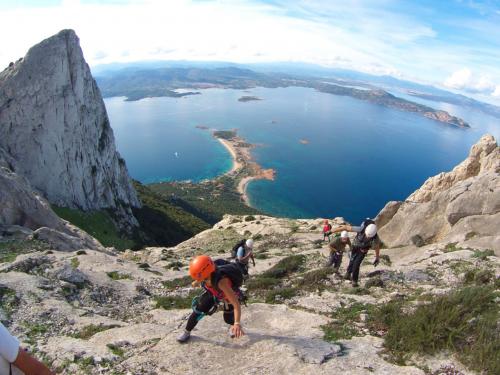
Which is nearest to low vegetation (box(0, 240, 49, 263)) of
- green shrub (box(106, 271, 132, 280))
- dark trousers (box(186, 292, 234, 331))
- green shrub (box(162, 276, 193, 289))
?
green shrub (box(106, 271, 132, 280))

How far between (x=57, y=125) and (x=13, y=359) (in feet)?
209

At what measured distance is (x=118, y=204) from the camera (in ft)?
242

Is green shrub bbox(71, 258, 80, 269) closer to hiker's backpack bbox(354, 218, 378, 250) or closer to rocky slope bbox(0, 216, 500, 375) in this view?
rocky slope bbox(0, 216, 500, 375)

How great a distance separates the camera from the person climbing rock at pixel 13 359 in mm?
4270

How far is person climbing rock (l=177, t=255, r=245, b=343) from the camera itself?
8156mm

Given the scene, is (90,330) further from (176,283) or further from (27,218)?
(27,218)

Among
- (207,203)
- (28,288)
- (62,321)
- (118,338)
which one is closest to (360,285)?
(118,338)

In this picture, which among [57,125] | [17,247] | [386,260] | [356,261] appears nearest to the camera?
[356,261]

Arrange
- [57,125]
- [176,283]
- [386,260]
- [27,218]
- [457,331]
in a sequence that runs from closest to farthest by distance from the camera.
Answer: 1. [457,331]
2. [176,283]
3. [386,260]
4. [27,218]
5. [57,125]

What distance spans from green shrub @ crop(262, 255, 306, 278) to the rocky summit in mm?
77

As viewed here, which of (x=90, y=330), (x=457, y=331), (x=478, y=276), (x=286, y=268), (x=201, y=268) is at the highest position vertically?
(x=201, y=268)

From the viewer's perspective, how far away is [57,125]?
59.2 meters

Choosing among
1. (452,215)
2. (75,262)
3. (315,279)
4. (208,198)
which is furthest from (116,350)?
(208,198)

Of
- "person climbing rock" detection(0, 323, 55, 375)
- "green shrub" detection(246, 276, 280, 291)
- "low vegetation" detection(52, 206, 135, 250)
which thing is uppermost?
"person climbing rock" detection(0, 323, 55, 375)
